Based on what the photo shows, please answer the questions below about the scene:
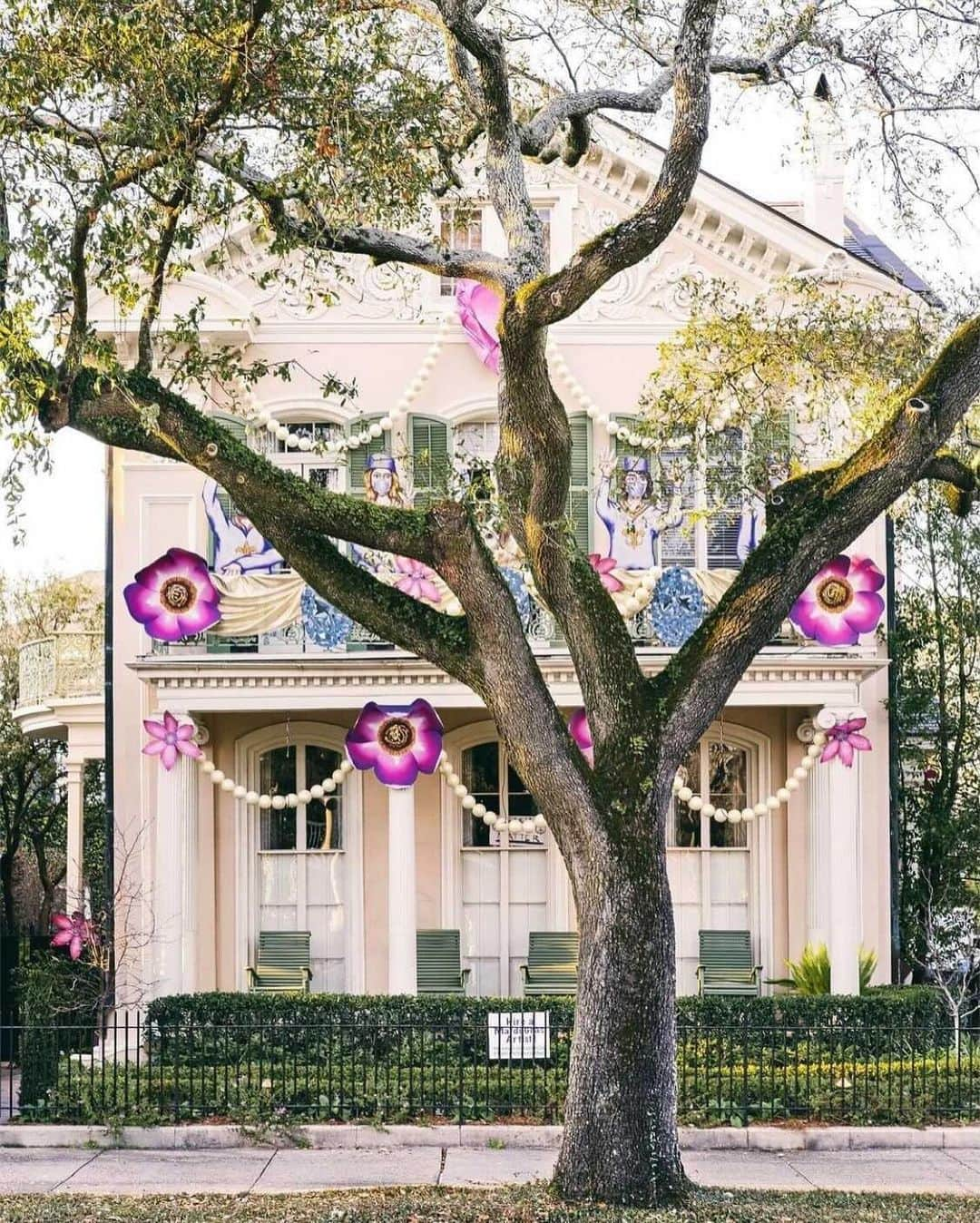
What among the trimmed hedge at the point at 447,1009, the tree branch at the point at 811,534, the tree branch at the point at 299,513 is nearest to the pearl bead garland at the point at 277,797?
the trimmed hedge at the point at 447,1009

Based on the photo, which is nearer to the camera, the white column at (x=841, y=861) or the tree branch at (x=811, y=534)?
the tree branch at (x=811, y=534)

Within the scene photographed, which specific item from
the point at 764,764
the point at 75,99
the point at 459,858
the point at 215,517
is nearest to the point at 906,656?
the point at 764,764

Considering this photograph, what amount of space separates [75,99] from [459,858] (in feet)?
35.6

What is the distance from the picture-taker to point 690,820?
20500 millimetres

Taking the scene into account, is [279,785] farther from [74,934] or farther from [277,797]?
[74,934]

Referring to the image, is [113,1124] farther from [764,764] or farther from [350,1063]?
[764,764]

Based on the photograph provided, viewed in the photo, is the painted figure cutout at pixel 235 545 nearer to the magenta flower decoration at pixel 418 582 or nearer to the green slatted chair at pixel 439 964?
the magenta flower decoration at pixel 418 582

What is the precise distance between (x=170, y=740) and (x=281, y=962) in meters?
2.79

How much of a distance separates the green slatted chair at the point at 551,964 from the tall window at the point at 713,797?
172 cm

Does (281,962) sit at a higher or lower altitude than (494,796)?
lower

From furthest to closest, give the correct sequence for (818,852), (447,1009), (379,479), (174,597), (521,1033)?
1. (379,479)
2. (818,852)
3. (174,597)
4. (447,1009)
5. (521,1033)

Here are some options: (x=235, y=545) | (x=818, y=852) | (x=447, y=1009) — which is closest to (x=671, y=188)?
(x=447, y=1009)

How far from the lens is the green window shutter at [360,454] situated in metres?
20.2

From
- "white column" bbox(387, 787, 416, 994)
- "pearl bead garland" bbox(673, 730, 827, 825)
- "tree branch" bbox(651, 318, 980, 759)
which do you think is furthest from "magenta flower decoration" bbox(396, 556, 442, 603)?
"tree branch" bbox(651, 318, 980, 759)
